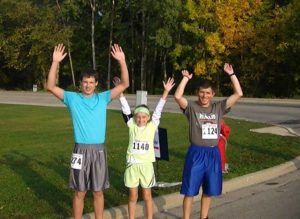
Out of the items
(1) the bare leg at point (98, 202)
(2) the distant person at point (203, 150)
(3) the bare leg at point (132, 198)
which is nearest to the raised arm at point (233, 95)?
(2) the distant person at point (203, 150)

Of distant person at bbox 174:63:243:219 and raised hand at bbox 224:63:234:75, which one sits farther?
raised hand at bbox 224:63:234:75

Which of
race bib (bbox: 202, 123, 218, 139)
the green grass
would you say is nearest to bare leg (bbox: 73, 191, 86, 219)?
the green grass

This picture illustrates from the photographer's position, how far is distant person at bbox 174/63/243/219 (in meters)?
6.16

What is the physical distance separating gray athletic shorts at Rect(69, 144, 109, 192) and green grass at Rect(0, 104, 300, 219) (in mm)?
997

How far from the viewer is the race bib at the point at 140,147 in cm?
616

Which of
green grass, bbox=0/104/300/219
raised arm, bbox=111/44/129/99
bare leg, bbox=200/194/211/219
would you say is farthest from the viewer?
green grass, bbox=0/104/300/219

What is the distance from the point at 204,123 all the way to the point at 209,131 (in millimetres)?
106

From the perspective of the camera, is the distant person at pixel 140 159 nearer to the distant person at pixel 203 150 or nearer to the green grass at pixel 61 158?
the distant person at pixel 203 150

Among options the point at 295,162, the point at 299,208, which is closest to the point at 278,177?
the point at 295,162

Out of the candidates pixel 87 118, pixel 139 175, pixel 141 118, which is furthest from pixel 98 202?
pixel 141 118

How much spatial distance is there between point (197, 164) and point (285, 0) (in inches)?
1761

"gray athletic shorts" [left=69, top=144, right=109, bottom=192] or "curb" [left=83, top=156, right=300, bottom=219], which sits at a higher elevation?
"gray athletic shorts" [left=69, top=144, right=109, bottom=192]

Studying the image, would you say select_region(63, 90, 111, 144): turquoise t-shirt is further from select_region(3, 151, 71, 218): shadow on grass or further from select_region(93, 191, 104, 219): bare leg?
select_region(3, 151, 71, 218): shadow on grass

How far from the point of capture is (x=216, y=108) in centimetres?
636
